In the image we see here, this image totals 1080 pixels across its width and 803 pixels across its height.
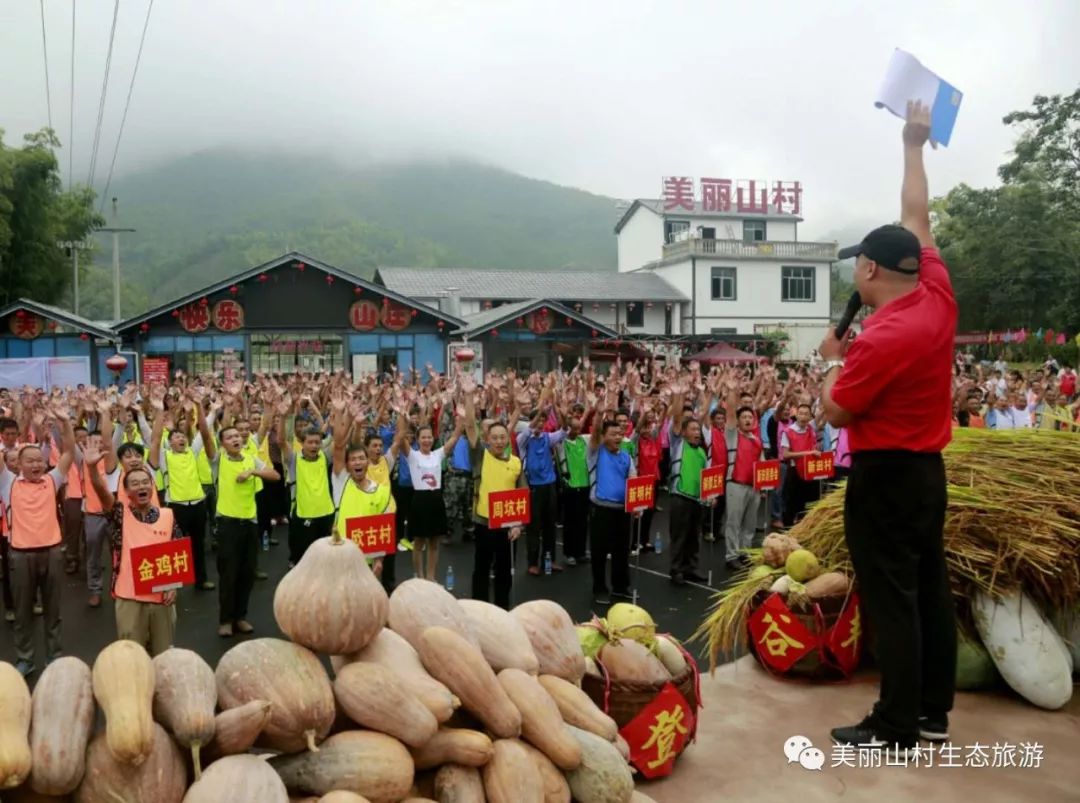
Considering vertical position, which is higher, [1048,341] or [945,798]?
[1048,341]

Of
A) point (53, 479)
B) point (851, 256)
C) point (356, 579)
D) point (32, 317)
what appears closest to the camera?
point (356, 579)

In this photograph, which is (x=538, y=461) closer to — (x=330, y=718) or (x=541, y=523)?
(x=541, y=523)

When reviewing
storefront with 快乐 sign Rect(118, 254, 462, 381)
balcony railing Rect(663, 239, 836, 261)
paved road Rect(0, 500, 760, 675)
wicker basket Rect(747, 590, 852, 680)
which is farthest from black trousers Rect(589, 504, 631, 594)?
balcony railing Rect(663, 239, 836, 261)

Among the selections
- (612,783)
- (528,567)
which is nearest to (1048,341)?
(528,567)

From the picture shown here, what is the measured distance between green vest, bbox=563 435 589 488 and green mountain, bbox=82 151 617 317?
86.5 m

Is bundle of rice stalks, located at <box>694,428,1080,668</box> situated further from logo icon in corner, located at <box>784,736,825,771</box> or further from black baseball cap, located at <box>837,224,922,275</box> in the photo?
black baseball cap, located at <box>837,224,922,275</box>

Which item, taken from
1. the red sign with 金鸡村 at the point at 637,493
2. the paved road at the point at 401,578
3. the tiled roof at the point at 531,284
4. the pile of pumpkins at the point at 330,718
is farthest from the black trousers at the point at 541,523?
the tiled roof at the point at 531,284

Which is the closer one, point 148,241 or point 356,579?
point 356,579

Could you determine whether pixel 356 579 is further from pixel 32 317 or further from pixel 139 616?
pixel 32 317

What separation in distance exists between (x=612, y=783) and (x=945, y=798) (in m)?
1.44

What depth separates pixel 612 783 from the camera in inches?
118

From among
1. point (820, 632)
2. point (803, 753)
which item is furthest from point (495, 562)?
point (803, 753)

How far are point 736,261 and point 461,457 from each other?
40.1 m

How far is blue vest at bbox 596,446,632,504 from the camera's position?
8.15 m
